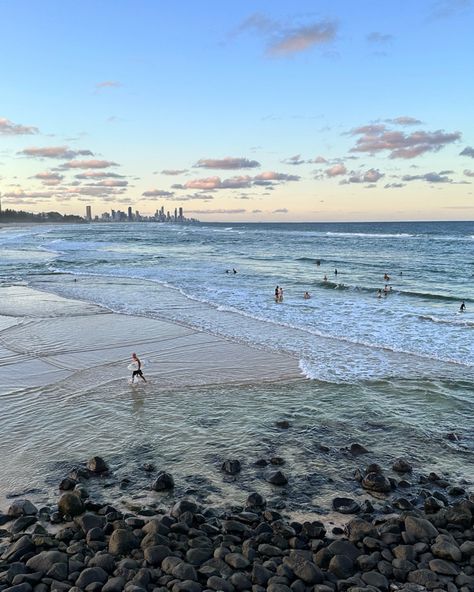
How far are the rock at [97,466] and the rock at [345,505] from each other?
14.4 feet

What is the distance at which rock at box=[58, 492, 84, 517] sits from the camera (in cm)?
820

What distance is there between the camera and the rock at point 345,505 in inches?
331

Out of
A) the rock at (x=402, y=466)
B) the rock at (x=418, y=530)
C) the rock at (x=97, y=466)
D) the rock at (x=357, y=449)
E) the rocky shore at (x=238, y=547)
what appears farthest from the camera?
the rock at (x=357, y=449)

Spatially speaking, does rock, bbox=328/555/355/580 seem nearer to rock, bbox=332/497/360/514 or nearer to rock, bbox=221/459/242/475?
rock, bbox=332/497/360/514

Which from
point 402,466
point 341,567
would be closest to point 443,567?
point 341,567

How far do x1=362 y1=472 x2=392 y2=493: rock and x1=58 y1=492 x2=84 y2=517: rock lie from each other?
5.07 meters

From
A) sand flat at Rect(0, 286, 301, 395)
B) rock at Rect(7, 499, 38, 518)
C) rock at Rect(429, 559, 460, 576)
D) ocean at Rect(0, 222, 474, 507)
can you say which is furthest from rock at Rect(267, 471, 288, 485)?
sand flat at Rect(0, 286, 301, 395)

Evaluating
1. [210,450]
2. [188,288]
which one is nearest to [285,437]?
[210,450]

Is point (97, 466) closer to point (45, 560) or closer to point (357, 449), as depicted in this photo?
point (45, 560)

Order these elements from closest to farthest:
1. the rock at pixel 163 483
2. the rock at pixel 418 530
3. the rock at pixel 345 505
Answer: the rock at pixel 418 530, the rock at pixel 345 505, the rock at pixel 163 483

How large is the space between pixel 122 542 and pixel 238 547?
170 centimetres

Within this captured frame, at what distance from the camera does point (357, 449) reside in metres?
10.6

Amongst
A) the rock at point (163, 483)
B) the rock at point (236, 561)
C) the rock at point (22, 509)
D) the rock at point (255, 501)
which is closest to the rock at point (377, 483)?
the rock at point (255, 501)

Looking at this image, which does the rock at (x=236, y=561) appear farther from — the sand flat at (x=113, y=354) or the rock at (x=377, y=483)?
the sand flat at (x=113, y=354)
